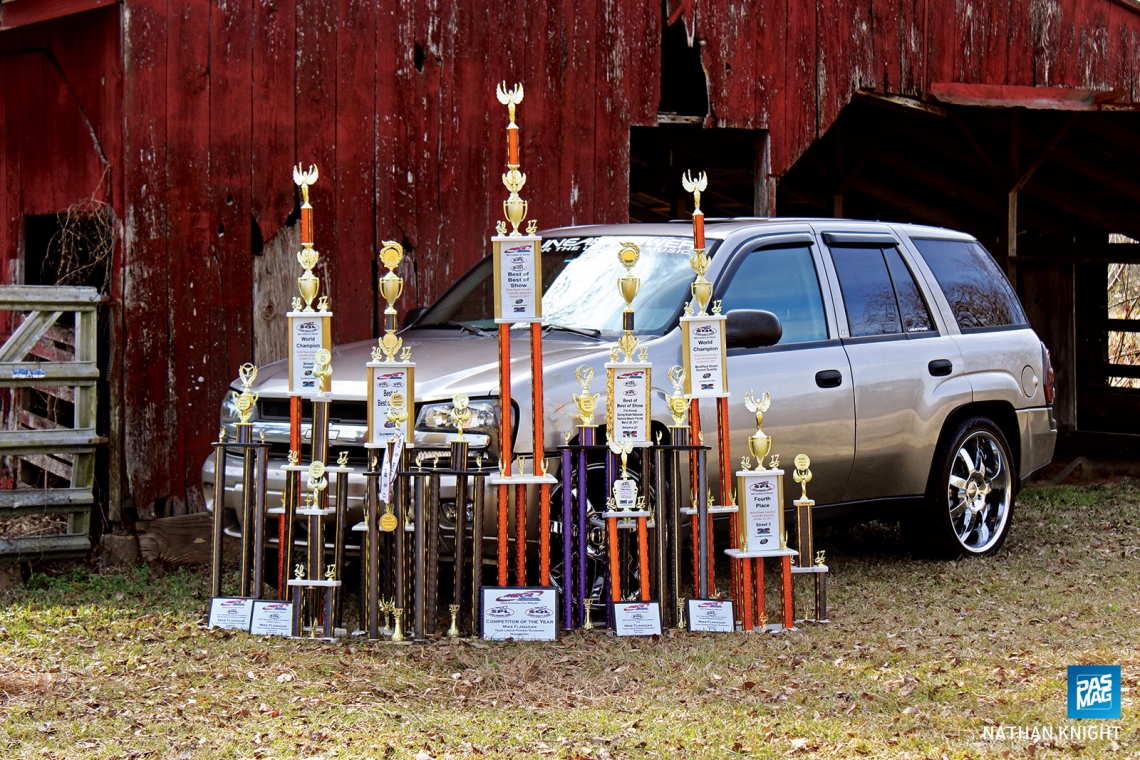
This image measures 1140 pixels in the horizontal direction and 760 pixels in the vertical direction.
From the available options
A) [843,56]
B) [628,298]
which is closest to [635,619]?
[628,298]

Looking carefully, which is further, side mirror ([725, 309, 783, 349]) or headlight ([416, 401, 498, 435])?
side mirror ([725, 309, 783, 349])

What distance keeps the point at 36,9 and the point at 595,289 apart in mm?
3597

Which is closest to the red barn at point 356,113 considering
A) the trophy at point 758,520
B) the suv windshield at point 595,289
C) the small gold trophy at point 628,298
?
the suv windshield at point 595,289

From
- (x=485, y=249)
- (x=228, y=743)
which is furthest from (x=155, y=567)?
(x=228, y=743)

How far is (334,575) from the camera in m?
5.67

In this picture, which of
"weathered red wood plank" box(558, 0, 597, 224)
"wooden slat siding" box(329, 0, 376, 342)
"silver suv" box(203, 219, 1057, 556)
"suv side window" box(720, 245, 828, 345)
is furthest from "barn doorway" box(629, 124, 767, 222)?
"suv side window" box(720, 245, 828, 345)

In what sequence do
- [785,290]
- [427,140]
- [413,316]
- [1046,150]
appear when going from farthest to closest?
1. [1046,150]
2. [427,140]
3. [413,316]
4. [785,290]

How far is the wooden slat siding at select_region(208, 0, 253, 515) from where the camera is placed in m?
8.09

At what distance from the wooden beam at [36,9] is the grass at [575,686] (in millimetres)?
3223

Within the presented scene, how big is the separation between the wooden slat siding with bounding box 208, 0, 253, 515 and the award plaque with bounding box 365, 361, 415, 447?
2.77m

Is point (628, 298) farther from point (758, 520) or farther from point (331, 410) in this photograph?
point (331, 410)

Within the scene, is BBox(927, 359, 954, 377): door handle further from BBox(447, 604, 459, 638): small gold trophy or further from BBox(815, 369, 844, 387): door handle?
BBox(447, 604, 459, 638): small gold trophy

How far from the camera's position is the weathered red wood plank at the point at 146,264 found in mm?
7812

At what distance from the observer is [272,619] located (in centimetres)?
573
